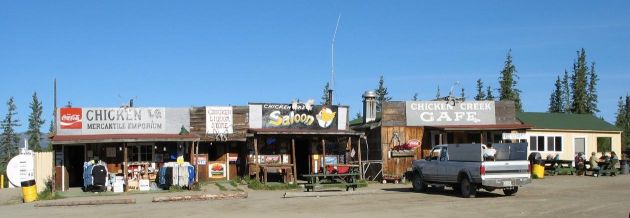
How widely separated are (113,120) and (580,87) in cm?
5717

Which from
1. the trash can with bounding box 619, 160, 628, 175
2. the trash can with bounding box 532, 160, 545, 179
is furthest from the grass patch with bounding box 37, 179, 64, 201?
the trash can with bounding box 619, 160, 628, 175

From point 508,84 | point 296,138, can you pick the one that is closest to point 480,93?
point 508,84

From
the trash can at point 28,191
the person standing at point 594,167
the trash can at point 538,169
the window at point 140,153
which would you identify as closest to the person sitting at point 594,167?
the person standing at point 594,167

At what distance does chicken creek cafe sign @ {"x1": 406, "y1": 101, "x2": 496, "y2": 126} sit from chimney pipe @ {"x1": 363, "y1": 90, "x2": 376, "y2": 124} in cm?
205

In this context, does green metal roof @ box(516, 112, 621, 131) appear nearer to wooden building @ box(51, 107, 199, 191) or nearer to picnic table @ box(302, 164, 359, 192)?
picnic table @ box(302, 164, 359, 192)

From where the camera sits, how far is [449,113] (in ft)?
104

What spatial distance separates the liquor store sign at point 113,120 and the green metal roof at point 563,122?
2009cm

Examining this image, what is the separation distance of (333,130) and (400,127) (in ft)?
9.98

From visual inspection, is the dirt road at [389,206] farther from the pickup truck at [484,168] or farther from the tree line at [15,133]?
the tree line at [15,133]

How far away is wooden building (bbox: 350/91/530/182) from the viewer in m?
30.4

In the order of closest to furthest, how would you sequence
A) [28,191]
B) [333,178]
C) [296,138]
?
[28,191]
[333,178]
[296,138]

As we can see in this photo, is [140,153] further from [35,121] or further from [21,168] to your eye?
[35,121]

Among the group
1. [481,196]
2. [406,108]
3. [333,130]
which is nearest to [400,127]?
[406,108]

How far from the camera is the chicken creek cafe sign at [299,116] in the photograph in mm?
29875
